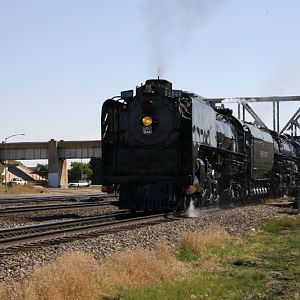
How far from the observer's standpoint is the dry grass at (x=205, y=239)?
556 inches

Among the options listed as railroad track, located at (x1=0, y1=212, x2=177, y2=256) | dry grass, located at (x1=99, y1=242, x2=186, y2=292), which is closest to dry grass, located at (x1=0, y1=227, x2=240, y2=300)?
dry grass, located at (x1=99, y1=242, x2=186, y2=292)

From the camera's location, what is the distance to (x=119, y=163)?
22.5m

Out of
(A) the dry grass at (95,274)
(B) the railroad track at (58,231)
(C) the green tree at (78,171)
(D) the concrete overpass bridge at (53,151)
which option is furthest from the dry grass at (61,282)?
(C) the green tree at (78,171)

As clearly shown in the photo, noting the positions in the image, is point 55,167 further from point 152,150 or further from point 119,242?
point 119,242

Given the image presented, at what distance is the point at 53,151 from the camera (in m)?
96.9

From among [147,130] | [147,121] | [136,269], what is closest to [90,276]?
[136,269]

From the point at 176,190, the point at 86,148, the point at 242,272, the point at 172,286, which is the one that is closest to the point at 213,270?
the point at 242,272

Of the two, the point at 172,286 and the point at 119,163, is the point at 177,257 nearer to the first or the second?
the point at 172,286

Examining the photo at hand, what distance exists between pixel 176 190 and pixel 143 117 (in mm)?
2953

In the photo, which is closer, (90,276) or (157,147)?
(90,276)

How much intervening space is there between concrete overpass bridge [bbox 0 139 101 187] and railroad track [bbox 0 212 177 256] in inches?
2943

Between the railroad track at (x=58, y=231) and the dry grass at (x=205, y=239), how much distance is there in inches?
105

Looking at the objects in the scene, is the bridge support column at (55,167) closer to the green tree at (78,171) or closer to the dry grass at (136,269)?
the green tree at (78,171)

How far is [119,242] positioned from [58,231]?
11.1 ft
